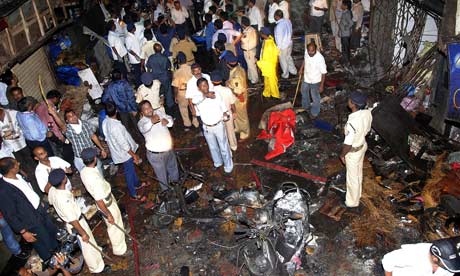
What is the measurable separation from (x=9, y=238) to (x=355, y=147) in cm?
593

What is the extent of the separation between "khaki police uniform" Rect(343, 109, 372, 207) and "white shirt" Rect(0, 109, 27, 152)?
5.85 meters

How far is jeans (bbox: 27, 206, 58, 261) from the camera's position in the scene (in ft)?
20.2

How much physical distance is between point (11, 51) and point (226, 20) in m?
5.43

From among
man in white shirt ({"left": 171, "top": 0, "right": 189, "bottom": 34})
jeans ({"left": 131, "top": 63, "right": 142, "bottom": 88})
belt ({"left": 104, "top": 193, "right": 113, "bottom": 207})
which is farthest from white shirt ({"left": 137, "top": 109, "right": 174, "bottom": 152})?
man in white shirt ({"left": 171, "top": 0, "right": 189, "bottom": 34})

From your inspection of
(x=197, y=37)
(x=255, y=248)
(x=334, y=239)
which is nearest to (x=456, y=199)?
(x=334, y=239)

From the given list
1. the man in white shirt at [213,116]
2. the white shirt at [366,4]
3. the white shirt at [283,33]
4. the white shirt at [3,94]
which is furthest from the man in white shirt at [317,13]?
the white shirt at [3,94]

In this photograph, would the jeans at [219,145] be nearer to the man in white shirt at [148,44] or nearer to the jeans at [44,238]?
the jeans at [44,238]

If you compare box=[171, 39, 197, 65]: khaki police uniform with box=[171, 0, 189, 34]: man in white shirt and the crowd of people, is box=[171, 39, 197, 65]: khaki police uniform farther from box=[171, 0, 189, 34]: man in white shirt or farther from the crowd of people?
box=[171, 0, 189, 34]: man in white shirt

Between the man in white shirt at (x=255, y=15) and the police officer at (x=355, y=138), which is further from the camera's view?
the man in white shirt at (x=255, y=15)

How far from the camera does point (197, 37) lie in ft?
41.4

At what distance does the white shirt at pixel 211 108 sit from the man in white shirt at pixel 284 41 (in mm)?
3641

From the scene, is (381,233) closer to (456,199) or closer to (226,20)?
(456,199)

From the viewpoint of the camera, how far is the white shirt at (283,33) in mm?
9781

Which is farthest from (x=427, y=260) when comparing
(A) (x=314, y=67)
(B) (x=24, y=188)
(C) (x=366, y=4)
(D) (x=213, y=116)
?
(C) (x=366, y=4)
